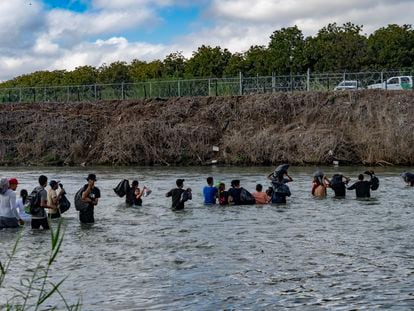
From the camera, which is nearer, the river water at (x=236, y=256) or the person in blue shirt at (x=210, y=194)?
the river water at (x=236, y=256)

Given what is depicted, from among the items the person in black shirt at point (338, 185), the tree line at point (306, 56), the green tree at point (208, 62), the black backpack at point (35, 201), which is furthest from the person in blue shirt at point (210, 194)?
the green tree at point (208, 62)

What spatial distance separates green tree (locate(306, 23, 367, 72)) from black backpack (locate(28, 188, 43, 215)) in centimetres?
4698

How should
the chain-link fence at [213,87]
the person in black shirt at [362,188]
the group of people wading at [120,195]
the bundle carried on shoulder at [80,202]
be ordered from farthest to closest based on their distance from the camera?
the chain-link fence at [213,87]
the person in black shirt at [362,188]
the bundle carried on shoulder at [80,202]
the group of people wading at [120,195]

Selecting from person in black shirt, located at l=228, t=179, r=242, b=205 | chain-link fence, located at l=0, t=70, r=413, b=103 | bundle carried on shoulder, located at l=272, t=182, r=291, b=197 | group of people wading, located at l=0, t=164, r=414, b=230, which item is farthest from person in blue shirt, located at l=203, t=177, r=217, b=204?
chain-link fence, located at l=0, t=70, r=413, b=103

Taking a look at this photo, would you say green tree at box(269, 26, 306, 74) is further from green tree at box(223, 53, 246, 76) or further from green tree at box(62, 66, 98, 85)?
green tree at box(62, 66, 98, 85)

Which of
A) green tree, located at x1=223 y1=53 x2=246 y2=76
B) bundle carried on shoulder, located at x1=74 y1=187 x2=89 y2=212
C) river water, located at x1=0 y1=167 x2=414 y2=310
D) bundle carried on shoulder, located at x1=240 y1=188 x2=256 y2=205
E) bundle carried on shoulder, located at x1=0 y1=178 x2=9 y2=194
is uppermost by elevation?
green tree, located at x1=223 y1=53 x2=246 y2=76

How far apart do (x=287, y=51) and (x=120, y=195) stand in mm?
43865

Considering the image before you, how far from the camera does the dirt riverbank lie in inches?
1629

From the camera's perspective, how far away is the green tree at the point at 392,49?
6116cm

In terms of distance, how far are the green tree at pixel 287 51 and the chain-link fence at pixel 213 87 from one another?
1306 cm

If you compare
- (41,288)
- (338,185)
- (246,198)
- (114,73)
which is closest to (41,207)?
(246,198)

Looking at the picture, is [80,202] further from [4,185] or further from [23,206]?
[4,185]

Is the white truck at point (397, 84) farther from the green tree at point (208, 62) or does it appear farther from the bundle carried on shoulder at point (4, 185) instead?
the bundle carried on shoulder at point (4, 185)

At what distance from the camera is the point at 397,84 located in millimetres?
47219
